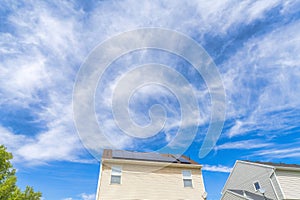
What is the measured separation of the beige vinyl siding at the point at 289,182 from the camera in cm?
1389

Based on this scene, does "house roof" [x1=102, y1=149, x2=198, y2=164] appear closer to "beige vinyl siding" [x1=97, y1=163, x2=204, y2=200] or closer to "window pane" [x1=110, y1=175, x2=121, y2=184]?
"beige vinyl siding" [x1=97, y1=163, x2=204, y2=200]

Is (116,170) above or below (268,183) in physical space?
above

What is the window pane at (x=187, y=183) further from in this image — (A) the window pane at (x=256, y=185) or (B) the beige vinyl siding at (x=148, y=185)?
(A) the window pane at (x=256, y=185)

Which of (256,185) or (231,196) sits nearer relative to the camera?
(231,196)

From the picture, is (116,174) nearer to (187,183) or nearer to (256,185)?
(187,183)

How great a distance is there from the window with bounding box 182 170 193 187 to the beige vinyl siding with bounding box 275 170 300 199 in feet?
27.6

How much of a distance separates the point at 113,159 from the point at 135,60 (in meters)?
6.82

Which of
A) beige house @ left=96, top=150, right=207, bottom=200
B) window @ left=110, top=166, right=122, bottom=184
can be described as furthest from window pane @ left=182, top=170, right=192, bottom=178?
window @ left=110, top=166, right=122, bottom=184

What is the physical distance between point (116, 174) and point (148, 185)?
2281 mm

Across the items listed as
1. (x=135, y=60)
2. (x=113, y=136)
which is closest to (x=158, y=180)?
(x=113, y=136)

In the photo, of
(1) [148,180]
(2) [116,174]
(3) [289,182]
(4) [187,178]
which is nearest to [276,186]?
(3) [289,182]

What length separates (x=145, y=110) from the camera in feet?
38.1

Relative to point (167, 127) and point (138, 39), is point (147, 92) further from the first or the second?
point (138, 39)

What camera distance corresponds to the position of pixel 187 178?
40.4ft
